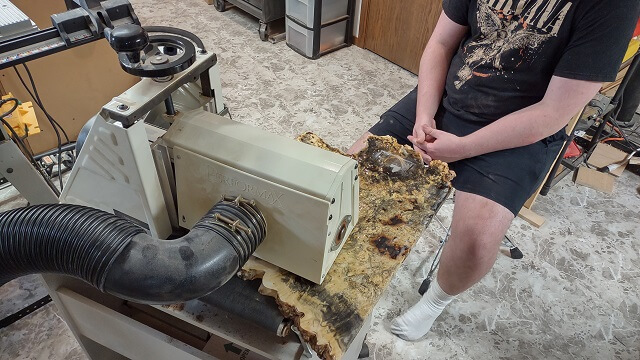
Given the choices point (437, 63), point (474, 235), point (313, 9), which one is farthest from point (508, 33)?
point (313, 9)

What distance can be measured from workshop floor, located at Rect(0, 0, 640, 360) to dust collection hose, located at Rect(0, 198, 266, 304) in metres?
0.89

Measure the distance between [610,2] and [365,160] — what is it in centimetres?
70

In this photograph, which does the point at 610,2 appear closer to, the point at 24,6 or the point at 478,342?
the point at 478,342

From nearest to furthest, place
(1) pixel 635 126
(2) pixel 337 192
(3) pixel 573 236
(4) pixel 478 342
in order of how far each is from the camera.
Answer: (2) pixel 337 192 → (4) pixel 478 342 → (3) pixel 573 236 → (1) pixel 635 126

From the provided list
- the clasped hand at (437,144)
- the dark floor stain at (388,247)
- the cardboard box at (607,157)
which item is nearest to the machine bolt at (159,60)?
the dark floor stain at (388,247)

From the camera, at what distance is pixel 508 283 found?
1826mm

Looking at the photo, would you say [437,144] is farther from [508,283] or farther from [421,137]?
[508,283]

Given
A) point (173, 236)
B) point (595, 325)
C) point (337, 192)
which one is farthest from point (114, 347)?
point (595, 325)

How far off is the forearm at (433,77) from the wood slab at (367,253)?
0.28 meters

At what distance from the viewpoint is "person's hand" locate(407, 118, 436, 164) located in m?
1.37

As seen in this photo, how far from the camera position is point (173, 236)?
1.03 m

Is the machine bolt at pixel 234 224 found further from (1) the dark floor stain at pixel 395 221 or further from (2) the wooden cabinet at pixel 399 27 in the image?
(2) the wooden cabinet at pixel 399 27

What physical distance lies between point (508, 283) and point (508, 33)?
1.00 m

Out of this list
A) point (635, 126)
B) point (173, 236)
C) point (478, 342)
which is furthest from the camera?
point (635, 126)
